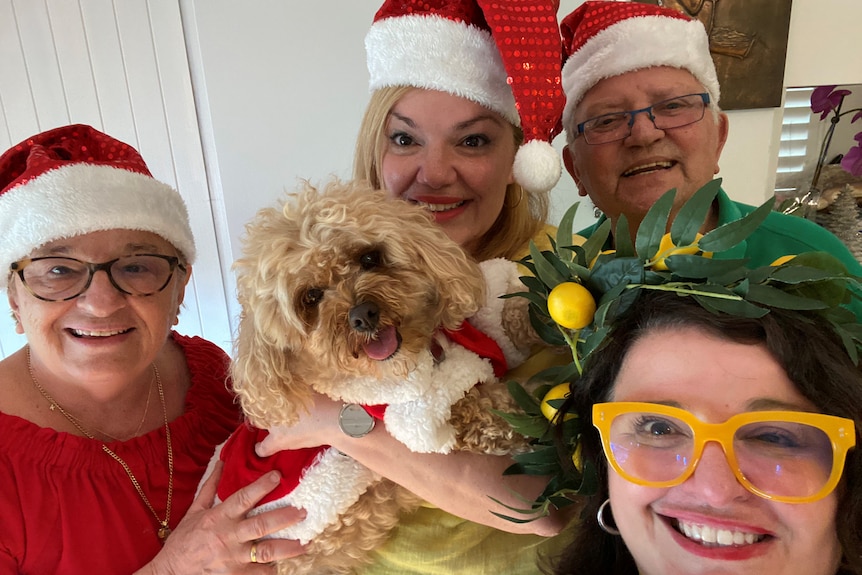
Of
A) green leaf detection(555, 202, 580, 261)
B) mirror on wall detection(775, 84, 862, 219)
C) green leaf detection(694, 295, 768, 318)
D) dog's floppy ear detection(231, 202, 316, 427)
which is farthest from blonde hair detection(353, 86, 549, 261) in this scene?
mirror on wall detection(775, 84, 862, 219)

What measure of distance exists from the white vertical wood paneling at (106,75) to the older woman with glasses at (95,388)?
88 centimetres

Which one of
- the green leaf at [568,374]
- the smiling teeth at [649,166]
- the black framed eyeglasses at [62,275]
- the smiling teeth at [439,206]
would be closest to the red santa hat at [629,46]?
the smiling teeth at [649,166]

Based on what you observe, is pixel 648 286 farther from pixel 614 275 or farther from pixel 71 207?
pixel 71 207

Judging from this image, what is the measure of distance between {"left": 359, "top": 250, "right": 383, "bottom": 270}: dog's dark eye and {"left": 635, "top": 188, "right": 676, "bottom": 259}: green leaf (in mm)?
570

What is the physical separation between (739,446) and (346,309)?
2.37 ft

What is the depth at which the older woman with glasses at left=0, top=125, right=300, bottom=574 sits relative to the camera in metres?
1.24

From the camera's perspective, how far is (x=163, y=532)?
1379 mm

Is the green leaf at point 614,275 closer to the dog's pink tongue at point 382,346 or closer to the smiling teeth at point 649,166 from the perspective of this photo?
the dog's pink tongue at point 382,346

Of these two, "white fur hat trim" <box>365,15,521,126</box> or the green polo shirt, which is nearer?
"white fur hat trim" <box>365,15,521,126</box>

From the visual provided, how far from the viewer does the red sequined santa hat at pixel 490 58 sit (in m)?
1.15

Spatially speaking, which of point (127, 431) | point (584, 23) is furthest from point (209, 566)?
point (584, 23)

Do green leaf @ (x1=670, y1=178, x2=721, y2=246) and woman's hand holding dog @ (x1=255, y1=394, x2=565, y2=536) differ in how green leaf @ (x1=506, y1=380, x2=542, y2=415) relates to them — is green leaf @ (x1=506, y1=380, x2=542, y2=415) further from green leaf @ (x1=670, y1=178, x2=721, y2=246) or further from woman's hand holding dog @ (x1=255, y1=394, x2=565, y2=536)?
green leaf @ (x1=670, y1=178, x2=721, y2=246)

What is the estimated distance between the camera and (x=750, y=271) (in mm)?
757

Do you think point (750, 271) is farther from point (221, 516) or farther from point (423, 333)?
point (221, 516)
